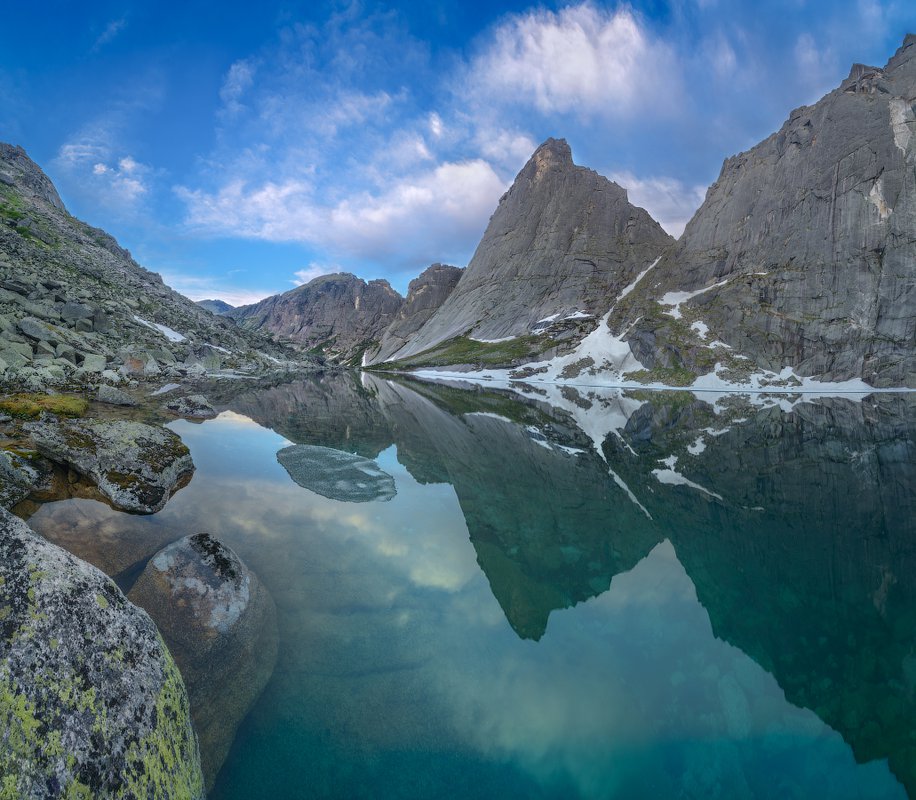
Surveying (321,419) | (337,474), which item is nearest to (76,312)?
(321,419)

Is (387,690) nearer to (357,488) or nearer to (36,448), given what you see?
(357,488)

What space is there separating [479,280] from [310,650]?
19555cm

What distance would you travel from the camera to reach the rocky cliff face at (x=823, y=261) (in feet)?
318

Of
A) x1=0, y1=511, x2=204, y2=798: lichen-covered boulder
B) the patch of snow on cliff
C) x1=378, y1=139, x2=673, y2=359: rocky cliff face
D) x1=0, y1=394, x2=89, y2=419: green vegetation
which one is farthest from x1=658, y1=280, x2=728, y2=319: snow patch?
x1=0, y1=511, x2=204, y2=798: lichen-covered boulder

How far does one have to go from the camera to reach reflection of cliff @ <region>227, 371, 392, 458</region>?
28.8m

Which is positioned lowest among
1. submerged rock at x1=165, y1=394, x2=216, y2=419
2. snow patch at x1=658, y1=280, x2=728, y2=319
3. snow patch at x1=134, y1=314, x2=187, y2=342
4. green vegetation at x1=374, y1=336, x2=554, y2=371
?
submerged rock at x1=165, y1=394, x2=216, y2=419

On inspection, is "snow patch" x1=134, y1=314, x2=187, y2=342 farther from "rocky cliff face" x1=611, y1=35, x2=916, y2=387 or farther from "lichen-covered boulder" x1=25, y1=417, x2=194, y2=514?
"rocky cliff face" x1=611, y1=35, x2=916, y2=387

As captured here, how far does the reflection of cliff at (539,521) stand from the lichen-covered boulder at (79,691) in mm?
6783

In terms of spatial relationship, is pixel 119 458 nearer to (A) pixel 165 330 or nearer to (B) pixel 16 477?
(B) pixel 16 477

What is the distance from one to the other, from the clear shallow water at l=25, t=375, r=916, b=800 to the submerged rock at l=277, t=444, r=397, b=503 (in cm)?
86

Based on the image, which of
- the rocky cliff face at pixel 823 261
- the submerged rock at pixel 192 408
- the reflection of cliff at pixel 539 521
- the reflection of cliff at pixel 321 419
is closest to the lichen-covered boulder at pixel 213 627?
the reflection of cliff at pixel 539 521

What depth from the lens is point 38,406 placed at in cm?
1897

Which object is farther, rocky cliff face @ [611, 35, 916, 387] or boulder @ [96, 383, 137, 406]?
rocky cliff face @ [611, 35, 916, 387]

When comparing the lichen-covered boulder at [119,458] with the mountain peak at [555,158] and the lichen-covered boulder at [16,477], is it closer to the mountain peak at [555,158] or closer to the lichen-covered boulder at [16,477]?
the lichen-covered boulder at [16,477]
